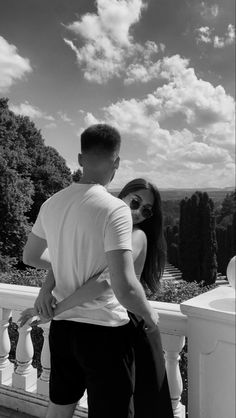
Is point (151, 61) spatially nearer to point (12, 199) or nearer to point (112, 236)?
point (12, 199)

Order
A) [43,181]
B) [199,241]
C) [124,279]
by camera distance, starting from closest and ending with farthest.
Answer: [124,279] < [43,181] < [199,241]

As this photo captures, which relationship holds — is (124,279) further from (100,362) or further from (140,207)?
(140,207)

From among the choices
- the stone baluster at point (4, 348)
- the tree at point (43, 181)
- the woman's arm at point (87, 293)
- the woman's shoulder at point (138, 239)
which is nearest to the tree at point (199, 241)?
the tree at point (43, 181)

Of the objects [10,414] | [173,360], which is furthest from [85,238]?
[10,414]

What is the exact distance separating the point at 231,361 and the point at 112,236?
2.37ft

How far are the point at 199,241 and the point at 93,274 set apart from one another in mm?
25352

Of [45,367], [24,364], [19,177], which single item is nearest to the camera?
[45,367]

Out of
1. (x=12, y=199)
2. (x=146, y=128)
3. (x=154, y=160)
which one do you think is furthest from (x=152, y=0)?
(x=154, y=160)

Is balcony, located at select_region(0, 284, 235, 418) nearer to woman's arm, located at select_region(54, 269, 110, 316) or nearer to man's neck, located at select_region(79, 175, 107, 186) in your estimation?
woman's arm, located at select_region(54, 269, 110, 316)

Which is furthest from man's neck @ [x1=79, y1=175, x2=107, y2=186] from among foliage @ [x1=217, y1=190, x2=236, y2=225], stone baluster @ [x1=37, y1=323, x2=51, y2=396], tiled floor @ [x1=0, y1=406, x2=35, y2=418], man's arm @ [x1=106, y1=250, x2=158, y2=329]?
foliage @ [x1=217, y1=190, x2=236, y2=225]

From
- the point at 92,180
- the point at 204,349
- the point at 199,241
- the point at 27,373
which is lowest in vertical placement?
the point at 199,241

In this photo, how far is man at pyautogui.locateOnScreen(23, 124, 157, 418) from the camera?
1.16 meters

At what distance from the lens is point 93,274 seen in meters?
1.25

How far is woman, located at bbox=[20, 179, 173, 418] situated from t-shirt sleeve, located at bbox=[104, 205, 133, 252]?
0.15 metres
